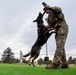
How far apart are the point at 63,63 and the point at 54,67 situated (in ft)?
3.19

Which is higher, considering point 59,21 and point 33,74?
point 59,21

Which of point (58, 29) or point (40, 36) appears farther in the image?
point (40, 36)

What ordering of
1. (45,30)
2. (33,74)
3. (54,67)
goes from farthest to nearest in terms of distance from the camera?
(45,30) < (54,67) < (33,74)

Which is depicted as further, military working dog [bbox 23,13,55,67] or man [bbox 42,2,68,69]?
military working dog [bbox 23,13,55,67]

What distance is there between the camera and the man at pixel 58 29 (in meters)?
9.88

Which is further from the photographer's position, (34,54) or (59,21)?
(34,54)

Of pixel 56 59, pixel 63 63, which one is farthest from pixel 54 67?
pixel 63 63

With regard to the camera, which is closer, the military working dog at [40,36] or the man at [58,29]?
the man at [58,29]

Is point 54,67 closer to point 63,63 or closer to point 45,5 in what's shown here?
point 63,63

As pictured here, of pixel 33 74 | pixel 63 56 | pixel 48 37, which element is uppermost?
pixel 48 37

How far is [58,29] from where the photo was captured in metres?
10.2

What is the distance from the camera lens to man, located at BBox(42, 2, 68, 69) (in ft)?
32.4

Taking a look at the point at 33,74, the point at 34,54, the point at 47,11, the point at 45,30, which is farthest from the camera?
the point at 34,54

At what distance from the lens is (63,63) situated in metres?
10.4
